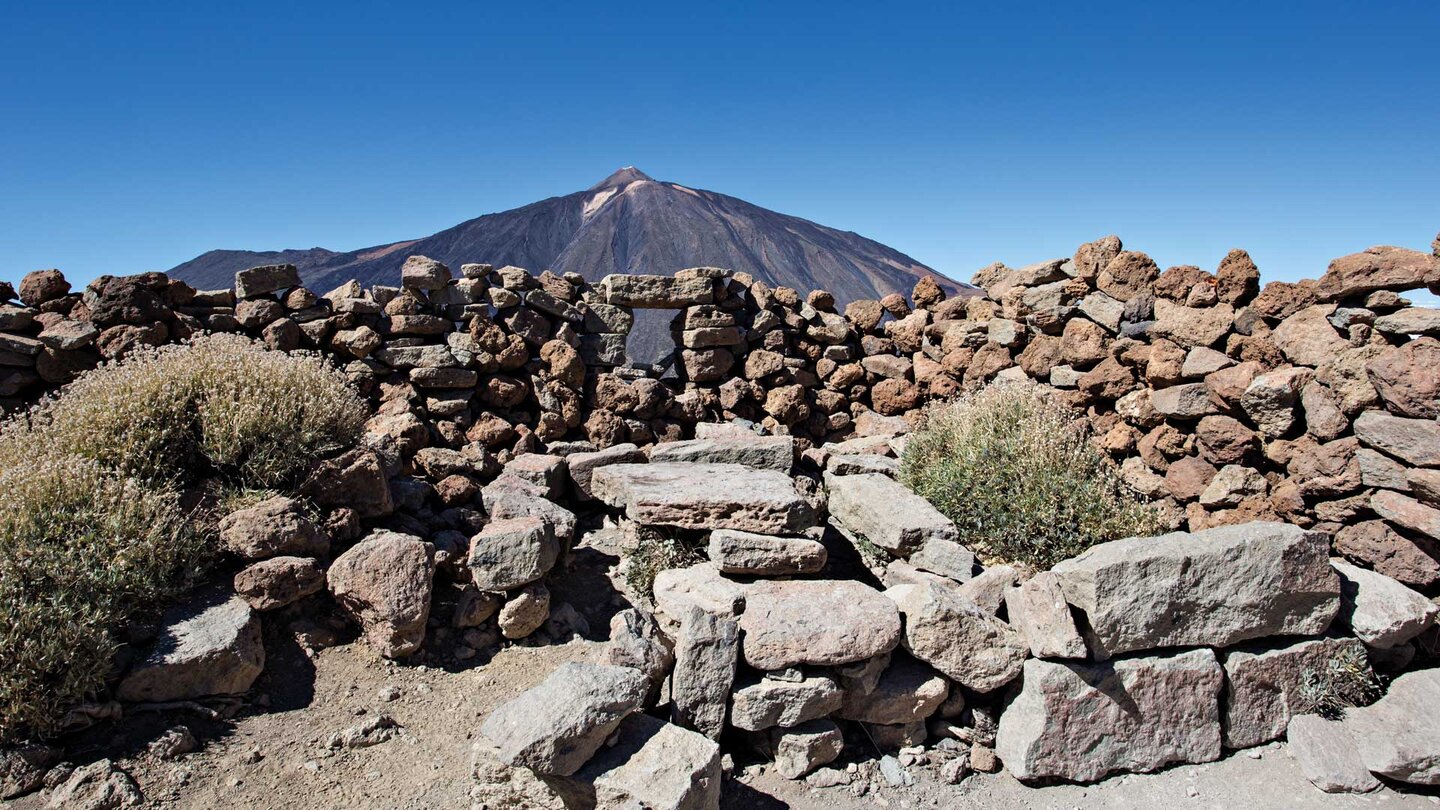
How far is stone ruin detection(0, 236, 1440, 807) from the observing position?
175 inches

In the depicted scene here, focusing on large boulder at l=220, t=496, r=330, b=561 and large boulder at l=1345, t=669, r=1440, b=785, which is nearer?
large boulder at l=1345, t=669, r=1440, b=785

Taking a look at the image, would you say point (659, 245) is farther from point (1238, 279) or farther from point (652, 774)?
point (652, 774)

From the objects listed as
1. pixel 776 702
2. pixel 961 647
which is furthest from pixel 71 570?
pixel 961 647

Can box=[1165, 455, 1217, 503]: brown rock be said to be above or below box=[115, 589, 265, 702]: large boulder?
above

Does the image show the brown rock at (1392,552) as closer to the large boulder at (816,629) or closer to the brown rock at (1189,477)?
the brown rock at (1189,477)

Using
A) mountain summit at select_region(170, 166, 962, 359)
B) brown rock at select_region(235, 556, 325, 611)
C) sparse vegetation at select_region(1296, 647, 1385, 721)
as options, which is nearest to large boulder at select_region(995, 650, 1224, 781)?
sparse vegetation at select_region(1296, 647, 1385, 721)

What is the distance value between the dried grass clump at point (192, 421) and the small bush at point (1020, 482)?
16.2 ft

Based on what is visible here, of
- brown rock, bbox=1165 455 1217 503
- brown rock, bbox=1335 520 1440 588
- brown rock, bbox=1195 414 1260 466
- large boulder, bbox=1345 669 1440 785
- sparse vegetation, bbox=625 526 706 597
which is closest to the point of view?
large boulder, bbox=1345 669 1440 785

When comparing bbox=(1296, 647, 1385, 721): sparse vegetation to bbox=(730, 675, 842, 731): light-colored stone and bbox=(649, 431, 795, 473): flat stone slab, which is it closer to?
bbox=(730, 675, 842, 731): light-colored stone

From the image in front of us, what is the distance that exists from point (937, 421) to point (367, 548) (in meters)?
5.18

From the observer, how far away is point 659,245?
80.9 feet

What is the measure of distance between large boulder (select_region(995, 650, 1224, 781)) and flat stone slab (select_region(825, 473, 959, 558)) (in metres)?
1.24

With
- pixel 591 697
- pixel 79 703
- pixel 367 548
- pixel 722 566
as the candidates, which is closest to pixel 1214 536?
pixel 722 566

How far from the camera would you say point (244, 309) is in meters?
7.68
